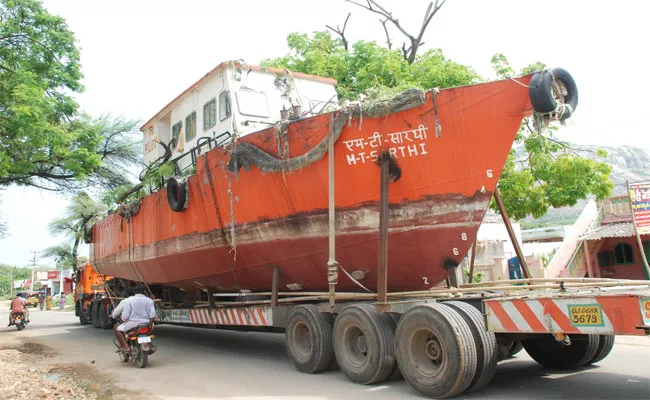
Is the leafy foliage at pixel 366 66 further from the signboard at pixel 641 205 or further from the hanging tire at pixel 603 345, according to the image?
the hanging tire at pixel 603 345

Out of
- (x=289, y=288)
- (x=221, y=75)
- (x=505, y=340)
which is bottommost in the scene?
(x=505, y=340)

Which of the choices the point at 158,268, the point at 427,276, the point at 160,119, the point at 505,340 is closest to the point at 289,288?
the point at 427,276

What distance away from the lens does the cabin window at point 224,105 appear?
9.03 metres

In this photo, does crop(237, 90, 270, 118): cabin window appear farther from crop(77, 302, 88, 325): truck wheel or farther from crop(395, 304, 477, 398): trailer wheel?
crop(77, 302, 88, 325): truck wheel

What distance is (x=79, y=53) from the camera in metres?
13.8

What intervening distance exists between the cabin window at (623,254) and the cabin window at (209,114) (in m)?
16.6

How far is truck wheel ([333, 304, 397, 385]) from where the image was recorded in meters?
5.75

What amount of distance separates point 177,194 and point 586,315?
7.28 meters

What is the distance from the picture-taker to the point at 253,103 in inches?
359

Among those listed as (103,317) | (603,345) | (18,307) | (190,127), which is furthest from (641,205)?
(18,307)

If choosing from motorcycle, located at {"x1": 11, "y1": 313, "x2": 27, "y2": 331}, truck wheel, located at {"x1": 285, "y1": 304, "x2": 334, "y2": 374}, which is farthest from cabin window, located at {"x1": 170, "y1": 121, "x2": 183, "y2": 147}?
motorcycle, located at {"x1": 11, "y1": 313, "x2": 27, "y2": 331}

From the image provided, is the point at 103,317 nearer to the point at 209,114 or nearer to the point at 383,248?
the point at 209,114

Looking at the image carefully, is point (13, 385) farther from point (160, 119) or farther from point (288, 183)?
point (160, 119)

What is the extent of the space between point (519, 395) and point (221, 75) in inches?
273
